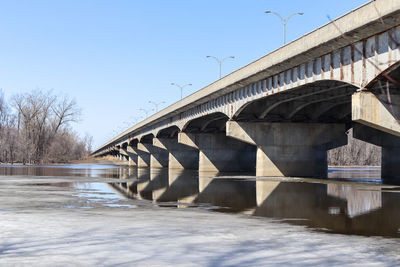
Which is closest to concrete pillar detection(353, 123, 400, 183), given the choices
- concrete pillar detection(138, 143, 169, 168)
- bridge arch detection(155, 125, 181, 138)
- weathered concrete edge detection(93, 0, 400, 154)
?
weathered concrete edge detection(93, 0, 400, 154)

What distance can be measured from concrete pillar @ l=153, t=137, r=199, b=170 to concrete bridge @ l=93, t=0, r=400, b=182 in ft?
0.53

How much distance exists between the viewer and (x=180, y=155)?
77.6 meters

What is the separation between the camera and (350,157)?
113125 millimetres

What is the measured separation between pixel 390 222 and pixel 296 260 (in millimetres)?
7602

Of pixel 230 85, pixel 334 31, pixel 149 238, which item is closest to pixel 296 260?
pixel 149 238

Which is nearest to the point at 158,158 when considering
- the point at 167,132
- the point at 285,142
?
the point at 167,132

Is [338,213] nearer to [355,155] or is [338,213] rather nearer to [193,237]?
[193,237]

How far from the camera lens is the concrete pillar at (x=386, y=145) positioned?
4966 cm

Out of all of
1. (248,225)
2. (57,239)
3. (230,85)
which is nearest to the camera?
(57,239)

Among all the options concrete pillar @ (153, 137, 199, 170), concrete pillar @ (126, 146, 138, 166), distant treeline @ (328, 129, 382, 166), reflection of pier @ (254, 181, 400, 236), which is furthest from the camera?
concrete pillar @ (126, 146, 138, 166)

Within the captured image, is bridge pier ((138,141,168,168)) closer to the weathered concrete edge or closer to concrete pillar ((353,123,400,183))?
the weathered concrete edge

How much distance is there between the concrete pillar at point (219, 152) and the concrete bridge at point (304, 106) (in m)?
0.13

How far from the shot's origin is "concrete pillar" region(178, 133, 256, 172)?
206ft

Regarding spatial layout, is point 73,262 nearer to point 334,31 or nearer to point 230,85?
point 334,31
